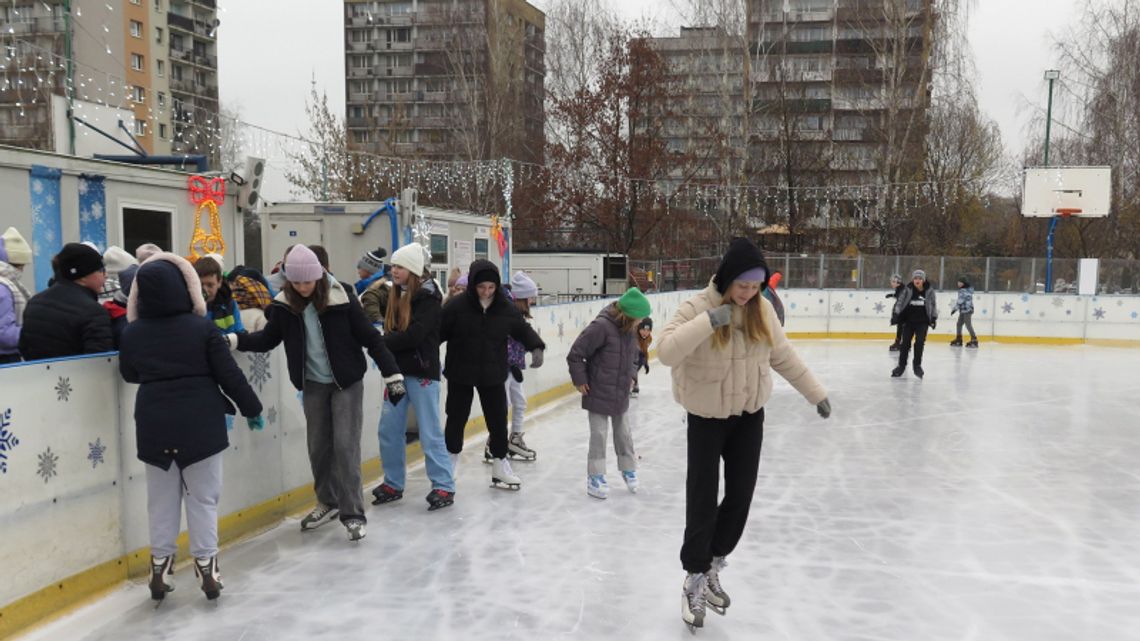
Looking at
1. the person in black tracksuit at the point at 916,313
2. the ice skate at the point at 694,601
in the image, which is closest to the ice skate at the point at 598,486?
the ice skate at the point at 694,601

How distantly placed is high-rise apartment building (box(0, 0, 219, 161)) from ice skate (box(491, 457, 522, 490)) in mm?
6707

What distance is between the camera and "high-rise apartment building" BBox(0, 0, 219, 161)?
10281mm

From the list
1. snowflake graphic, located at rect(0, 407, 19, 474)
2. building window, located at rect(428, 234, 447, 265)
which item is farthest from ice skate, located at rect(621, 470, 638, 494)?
building window, located at rect(428, 234, 447, 265)

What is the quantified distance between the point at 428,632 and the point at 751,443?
1.56 metres

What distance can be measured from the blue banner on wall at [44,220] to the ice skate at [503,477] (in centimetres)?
400

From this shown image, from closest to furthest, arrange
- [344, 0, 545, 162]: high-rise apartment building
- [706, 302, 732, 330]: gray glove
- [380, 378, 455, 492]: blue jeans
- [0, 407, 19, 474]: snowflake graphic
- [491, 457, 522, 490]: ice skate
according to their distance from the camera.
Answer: [706, 302, 732, 330]: gray glove
[0, 407, 19, 474]: snowflake graphic
[380, 378, 455, 492]: blue jeans
[491, 457, 522, 490]: ice skate
[344, 0, 545, 162]: high-rise apartment building

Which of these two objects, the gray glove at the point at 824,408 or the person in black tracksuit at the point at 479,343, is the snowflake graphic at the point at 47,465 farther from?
the gray glove at the point at 824,408

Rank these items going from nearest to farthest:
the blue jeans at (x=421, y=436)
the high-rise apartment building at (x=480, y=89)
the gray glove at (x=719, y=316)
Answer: the gray glove at (x=719, y=316) < the blue jeans at (x=421, y=436) < the high-rise apartment building at (x=480, y=89)

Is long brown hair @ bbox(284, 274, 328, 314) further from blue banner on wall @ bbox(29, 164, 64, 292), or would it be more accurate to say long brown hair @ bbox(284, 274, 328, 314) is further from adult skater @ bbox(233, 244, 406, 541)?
blue banner on wall @ bbox(29, 164, 64, 292)

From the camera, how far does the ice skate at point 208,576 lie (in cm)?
382

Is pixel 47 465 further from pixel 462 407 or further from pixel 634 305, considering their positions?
pixel 634 305

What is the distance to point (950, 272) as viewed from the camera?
2111cm

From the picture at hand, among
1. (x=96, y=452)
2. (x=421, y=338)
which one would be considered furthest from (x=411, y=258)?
(x=96, y=452)

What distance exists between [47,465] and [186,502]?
580mm
